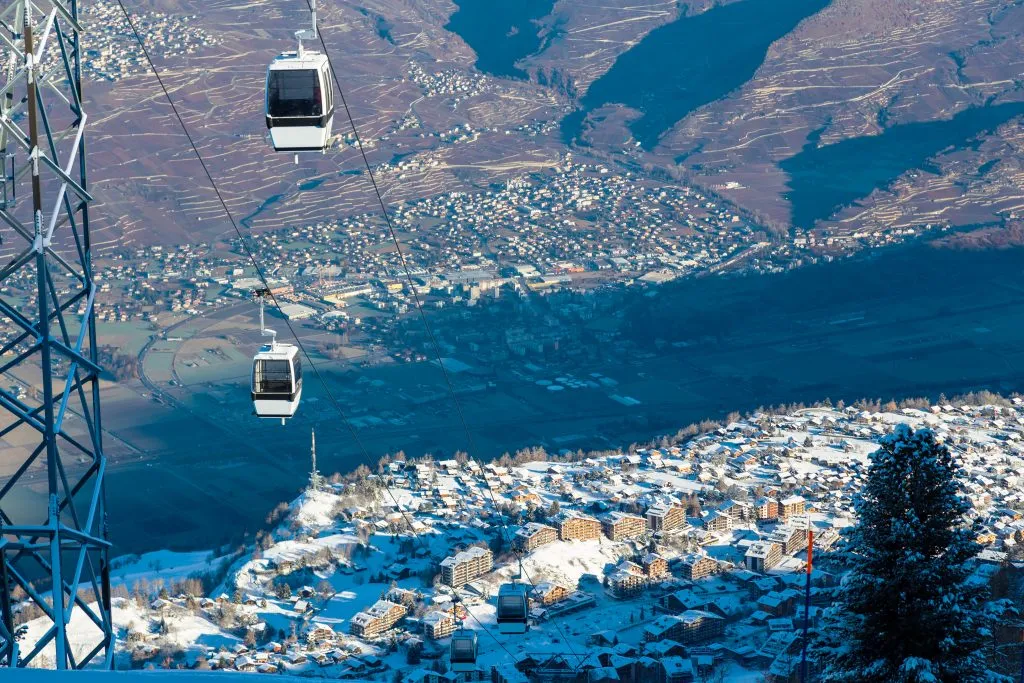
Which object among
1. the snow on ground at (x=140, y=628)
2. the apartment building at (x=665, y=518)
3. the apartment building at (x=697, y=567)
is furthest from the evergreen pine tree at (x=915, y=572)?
the apartment building at (x=665, y=518)

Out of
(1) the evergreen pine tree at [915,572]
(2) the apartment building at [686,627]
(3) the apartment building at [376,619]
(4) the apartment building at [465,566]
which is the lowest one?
(4) the apartment building at [465,566]

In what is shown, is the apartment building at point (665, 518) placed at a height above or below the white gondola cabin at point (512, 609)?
below

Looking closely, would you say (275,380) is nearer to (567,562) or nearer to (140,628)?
(140,628)

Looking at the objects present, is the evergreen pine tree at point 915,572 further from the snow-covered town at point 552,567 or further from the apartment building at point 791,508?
A: the apartment building at point 791,508

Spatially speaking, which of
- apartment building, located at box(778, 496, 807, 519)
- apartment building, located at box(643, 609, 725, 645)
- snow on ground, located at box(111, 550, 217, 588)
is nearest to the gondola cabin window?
apartment building, located at box(643, 609, 725, 645)

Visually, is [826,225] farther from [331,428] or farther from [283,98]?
[283,98]

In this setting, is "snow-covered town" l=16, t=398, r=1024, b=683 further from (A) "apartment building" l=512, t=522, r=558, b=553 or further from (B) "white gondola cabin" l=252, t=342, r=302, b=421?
(B) "white gondola cabin" l=252, t=342, r=302, b=421

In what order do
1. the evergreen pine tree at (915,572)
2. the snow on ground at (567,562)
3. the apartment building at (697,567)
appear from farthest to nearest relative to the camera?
1. the apartment building at (697,567)
2. the snow on ground at (567,562)
3. the evergreen pine tree at (915,572)
